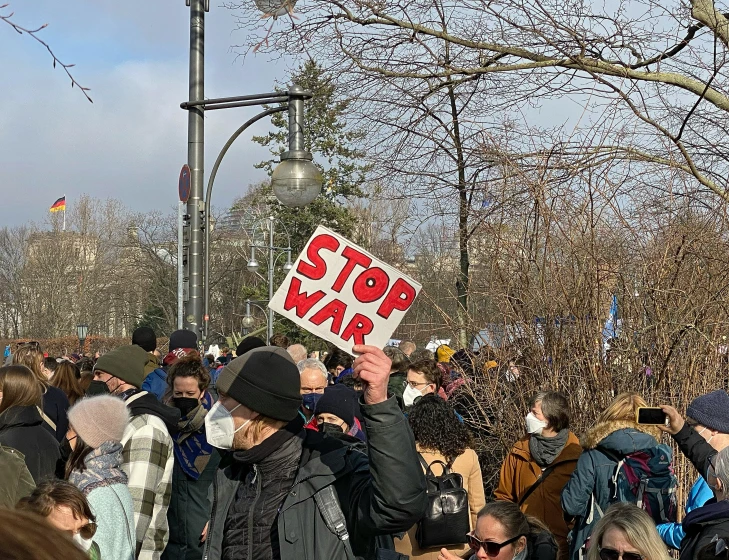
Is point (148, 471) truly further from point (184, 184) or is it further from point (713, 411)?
point (184, 184)

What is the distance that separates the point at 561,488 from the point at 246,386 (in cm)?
359

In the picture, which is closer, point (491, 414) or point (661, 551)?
point (661, 551)

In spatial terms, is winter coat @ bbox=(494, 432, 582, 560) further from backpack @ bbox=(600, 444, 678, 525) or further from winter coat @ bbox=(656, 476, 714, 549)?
winter coat @ bbox=(656, 476, 714, 549)

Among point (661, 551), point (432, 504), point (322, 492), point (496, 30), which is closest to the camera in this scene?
point (322, 492)

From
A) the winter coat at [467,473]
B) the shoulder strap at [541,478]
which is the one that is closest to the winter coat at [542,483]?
the shoulder strap at [541,478]

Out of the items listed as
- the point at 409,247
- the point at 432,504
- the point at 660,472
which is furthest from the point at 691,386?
the point at 409,247

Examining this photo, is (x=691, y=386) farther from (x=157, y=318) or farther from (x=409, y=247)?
(x=157, y=318)

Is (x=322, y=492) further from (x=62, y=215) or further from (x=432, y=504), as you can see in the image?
(x=62, y=215)

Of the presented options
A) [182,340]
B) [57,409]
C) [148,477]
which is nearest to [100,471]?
[148,477]

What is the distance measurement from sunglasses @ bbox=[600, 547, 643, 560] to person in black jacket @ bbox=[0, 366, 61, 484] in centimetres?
328

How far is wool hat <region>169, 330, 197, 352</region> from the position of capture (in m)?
10.2

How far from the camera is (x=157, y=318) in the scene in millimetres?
66000

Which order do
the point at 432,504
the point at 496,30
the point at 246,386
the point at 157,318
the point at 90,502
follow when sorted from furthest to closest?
the point at 157,318
the point at 496,30
the point at 432,504
the point at 90,502
the point at 246,386

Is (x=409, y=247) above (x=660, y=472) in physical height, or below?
above
